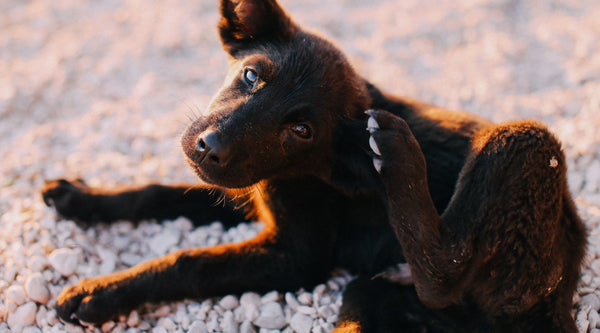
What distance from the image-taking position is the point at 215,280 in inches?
134

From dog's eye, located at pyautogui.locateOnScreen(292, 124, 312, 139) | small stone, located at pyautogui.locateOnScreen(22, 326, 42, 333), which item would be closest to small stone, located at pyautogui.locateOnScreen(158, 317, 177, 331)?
small stone, located at pyautogui.locateOnScreen(22, 326, 42, 333)

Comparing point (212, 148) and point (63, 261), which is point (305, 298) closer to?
point (212, 148)

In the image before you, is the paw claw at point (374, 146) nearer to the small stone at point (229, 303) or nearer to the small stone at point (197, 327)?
the small stone at point (229, 303)

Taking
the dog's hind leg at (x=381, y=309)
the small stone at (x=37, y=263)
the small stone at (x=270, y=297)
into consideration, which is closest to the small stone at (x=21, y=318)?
the small stone at (x=37, y=263)

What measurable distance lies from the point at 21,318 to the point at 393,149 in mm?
2338

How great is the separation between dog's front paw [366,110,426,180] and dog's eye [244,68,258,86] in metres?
0.73

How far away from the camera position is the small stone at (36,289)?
327 cm

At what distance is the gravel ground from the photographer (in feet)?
11.2

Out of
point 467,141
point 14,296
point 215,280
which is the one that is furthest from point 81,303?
point 467,141

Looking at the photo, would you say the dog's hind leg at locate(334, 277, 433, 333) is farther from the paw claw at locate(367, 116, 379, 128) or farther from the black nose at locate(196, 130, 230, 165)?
the black nose at locate(196, 130, 230, 165)

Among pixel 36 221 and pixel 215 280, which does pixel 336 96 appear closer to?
pixel 215 280

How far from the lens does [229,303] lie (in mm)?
3418

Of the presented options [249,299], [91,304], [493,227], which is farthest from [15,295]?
[493,227]

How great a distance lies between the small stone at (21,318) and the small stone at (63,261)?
0.33 metres
